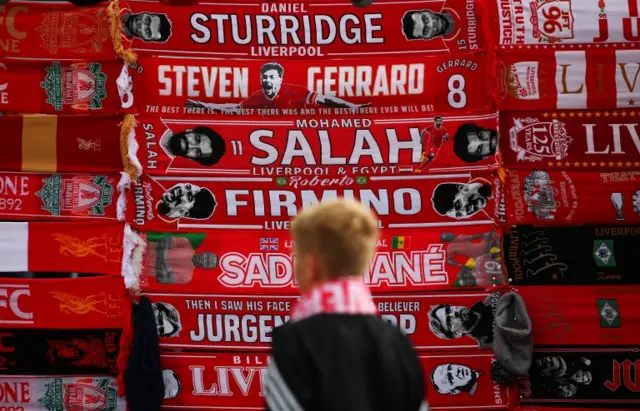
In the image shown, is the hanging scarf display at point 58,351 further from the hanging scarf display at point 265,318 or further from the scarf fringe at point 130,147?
the scarf fringe at point 130,147

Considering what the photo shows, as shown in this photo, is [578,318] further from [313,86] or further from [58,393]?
[58,393]

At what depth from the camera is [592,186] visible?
4.58 meters

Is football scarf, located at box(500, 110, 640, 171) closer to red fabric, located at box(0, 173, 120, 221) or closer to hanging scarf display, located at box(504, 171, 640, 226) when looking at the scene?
hanging scarf display, located at box(504, 171, 640, 226)

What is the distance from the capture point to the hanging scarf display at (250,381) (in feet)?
14.9

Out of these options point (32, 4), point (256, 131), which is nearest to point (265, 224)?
point (256, 131)

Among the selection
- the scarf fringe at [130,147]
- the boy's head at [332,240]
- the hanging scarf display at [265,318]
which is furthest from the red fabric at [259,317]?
the boy's head at [332,240]

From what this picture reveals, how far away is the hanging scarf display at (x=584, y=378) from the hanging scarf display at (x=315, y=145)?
1.02 m

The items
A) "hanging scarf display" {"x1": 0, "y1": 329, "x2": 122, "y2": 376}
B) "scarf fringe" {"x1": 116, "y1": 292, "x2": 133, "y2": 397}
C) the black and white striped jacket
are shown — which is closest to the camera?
the black and white striped jacket

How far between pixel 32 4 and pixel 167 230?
4.43 ft

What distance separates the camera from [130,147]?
456cm

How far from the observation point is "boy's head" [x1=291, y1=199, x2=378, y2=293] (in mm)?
2162

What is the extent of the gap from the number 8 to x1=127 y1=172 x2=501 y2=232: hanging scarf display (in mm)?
354

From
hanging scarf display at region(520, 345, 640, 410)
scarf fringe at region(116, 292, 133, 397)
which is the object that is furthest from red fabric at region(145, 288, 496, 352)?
hanging scarf display at region(520, 345, 640, 410)

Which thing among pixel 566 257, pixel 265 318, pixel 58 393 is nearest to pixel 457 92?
pixel 566 257
